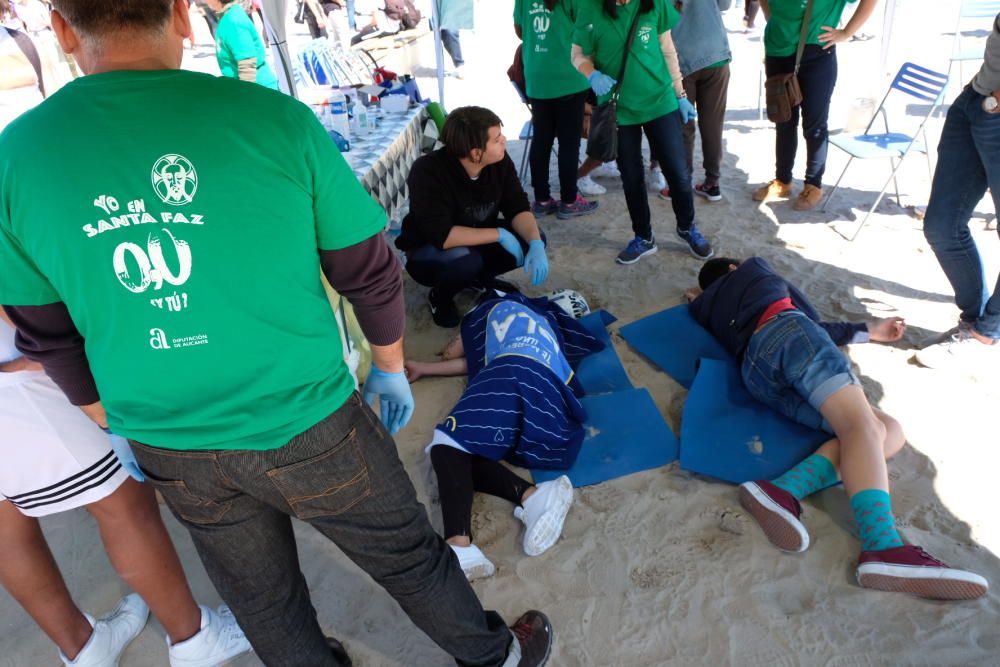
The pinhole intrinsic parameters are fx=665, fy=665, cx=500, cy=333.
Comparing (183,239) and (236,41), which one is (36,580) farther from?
(236,41)

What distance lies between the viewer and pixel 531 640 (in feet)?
5.77

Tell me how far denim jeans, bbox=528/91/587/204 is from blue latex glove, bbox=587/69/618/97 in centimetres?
65

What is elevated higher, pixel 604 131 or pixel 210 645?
pixel 604 131

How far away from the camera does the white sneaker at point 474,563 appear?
6.65 feet

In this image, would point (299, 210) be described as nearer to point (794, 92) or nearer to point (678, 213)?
point (678, 213)

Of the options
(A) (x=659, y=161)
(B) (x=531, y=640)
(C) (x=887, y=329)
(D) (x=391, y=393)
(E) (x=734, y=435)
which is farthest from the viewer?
(A) (x=659, y=161)

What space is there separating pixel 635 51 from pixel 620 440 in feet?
6.87

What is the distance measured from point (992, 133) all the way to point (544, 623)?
2354mm

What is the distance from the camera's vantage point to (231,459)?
114 cm

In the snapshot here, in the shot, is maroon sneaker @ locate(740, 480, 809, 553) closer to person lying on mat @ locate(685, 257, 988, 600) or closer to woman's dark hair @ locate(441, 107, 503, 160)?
person lying on mat @ locate(685, 257, 988, 600)

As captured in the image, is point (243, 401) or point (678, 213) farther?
point (678, 213)

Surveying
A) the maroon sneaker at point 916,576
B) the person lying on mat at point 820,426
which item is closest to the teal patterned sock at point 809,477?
the person lying on mat at point 820,426

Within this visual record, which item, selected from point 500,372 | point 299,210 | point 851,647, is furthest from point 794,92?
point 299,210

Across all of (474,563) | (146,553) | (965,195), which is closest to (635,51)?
(965,195)
